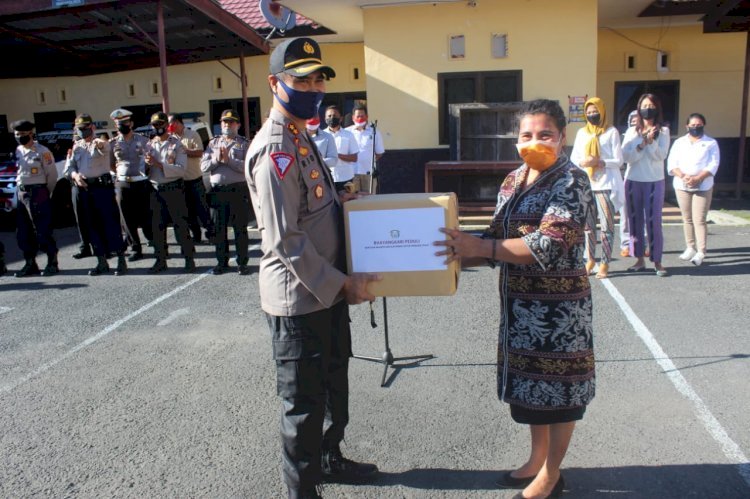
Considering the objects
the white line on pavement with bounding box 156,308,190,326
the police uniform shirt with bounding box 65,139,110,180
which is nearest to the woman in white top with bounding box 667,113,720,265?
the white line on pavement with bounding box 156,308,190,326

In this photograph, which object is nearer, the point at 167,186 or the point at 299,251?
the point at 299,251

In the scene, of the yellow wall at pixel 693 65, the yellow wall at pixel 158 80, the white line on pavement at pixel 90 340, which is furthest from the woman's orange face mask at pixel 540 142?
the yellow wall at pixel 158 80

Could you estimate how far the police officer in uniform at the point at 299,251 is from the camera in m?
2.59

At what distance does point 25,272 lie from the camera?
27.4 feet

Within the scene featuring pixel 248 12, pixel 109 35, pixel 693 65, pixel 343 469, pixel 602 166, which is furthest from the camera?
pixel 248 12

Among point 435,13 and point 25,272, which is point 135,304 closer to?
point 25,272

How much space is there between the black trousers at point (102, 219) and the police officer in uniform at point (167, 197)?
51 centimetres

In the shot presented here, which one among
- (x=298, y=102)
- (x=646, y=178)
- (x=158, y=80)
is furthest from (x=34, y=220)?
(x=158, y=80)

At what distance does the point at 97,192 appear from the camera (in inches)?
328

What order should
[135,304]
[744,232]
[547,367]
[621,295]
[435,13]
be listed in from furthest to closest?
[435,13]
[744,232]
[135,304]
[621,295]
[547,367]

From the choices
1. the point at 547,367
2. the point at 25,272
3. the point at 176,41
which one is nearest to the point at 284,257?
the point at 547,367

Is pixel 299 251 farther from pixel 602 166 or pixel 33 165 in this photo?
pixel 33 165

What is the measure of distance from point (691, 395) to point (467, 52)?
9.05 m

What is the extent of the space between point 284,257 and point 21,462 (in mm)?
2240
